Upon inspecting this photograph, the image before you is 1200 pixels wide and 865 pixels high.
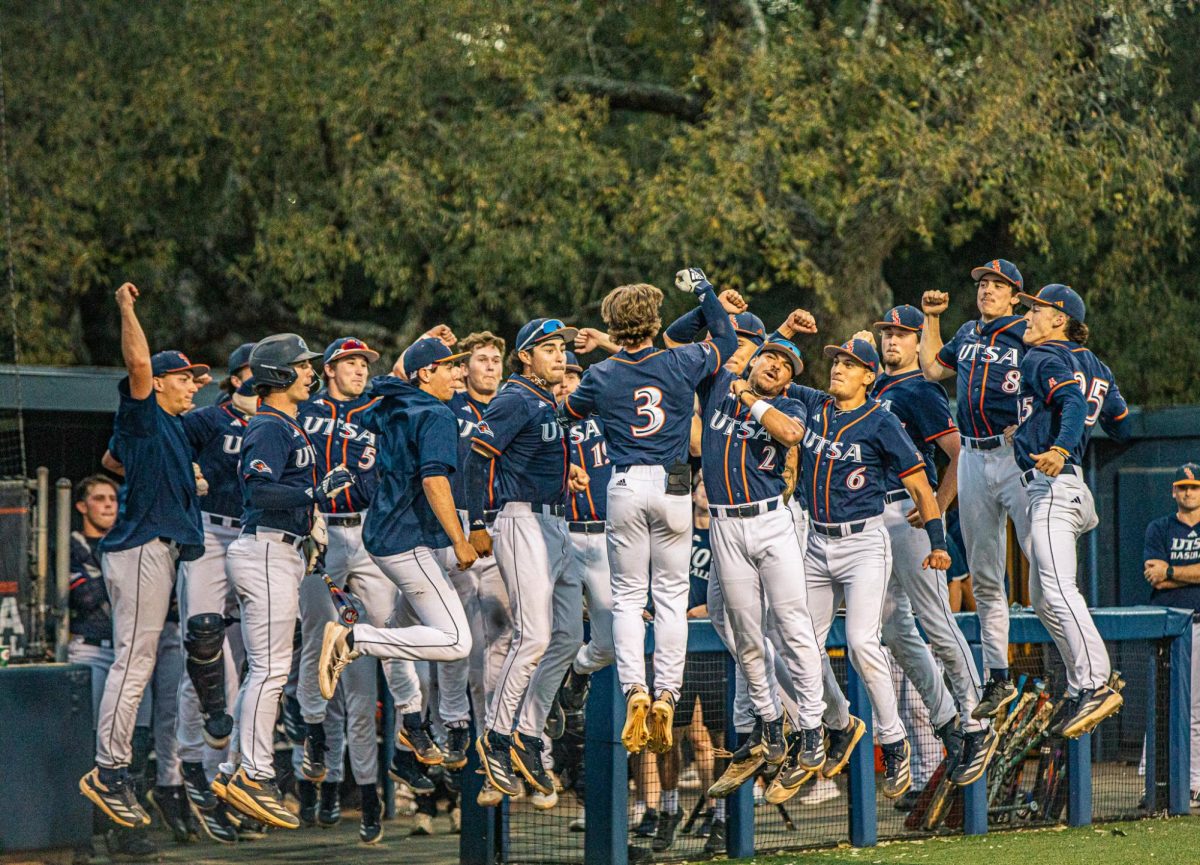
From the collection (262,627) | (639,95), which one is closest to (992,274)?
(262,627)

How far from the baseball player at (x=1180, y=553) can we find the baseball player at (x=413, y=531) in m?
5.88

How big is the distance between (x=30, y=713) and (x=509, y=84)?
405 inches

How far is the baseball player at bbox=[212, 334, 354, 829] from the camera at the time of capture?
345 inches

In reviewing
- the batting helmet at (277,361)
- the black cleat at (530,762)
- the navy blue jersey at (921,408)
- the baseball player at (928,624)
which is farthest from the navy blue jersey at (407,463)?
the navy blue jersey at (921,408)

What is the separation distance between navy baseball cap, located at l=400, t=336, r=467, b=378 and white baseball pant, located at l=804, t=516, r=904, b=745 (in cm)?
232

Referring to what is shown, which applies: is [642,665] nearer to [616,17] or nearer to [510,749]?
[510,749]

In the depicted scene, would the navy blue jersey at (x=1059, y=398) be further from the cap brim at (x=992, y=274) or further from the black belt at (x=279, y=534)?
the black belt at (x=279, y=534)

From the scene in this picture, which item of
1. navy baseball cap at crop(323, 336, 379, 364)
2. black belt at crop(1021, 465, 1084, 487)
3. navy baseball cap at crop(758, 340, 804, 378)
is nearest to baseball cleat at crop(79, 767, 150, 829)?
navy baseball cap at crop(323, 336, 379, 364)

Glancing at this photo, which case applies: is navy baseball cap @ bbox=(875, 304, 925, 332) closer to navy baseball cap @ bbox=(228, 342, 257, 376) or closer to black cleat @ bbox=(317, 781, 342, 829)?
navy baseball cap @ bbox=(228, 342, 257, 376)

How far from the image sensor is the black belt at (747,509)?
332 inches

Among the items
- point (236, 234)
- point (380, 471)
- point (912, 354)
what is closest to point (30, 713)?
point (380, 471)

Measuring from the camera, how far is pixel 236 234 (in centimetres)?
1875

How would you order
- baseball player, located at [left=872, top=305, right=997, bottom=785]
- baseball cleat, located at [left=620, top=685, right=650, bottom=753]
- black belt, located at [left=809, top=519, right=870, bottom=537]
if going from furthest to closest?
baseball player, located at [left=872, top=305, right=997, bottom=785]
black belt, located at [left=809, top=519, right=870, bottom=537]
baseball cleat, located at [left=620, top=685, right=650, bottom=753]

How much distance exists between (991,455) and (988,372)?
47 cm
